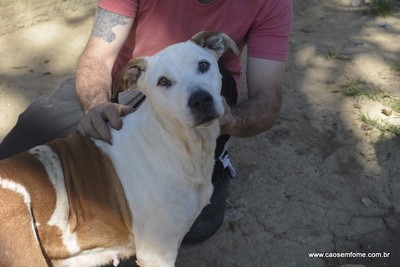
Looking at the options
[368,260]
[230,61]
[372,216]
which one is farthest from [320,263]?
[230,61]

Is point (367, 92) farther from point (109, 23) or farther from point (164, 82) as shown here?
point (164, 82)

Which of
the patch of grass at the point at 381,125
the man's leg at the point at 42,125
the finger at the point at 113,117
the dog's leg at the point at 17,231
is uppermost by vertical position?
the finger at the point at 113,117

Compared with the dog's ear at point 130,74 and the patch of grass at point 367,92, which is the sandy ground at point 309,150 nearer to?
the patch of grass at point 367,92

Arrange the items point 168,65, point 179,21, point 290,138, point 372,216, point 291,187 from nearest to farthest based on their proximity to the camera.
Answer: point 168,65, point 179,21, point 372,216, point 291,187, point 290,138

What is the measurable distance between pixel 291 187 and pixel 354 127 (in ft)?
2.84

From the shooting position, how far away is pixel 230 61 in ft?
10.4

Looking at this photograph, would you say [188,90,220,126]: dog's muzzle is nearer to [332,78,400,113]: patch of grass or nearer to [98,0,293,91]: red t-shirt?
[98,0,293,91]: red t-shirt

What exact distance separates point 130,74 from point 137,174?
49 cm

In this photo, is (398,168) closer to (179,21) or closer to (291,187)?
(291,187)

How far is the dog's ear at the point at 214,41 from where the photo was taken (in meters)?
2.45

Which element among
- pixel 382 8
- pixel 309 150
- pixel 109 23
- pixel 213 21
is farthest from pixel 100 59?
pixel 382 8

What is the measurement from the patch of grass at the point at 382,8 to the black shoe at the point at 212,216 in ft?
11.0

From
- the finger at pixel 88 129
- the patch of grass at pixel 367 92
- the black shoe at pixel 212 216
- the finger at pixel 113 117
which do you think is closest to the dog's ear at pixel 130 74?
the finger at pixel 113 117

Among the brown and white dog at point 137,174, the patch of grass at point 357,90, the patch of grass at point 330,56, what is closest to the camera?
the brown and white dog at point 137,174
